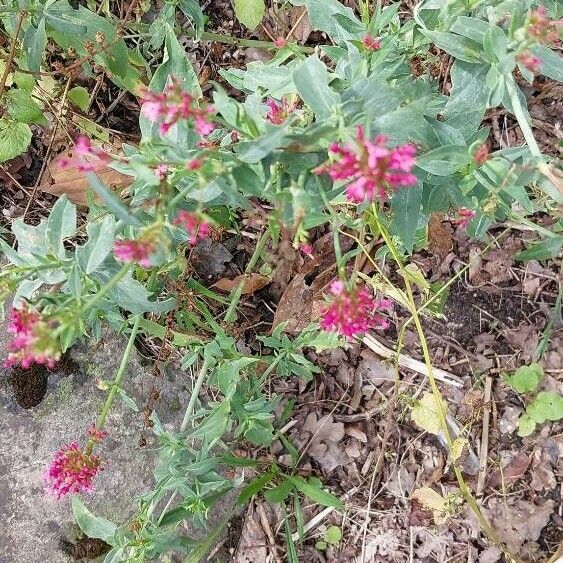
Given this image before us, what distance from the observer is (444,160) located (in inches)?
66.9

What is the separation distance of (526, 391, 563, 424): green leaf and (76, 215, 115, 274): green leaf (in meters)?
1.85

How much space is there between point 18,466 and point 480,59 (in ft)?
6.94

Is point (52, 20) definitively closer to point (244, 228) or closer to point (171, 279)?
point (171, 279)

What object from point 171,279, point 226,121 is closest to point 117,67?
point 171,279

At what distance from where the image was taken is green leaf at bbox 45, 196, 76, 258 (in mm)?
1663

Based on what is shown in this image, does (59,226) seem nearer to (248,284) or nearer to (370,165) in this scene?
(370,165)

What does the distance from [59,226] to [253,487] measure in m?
1.30

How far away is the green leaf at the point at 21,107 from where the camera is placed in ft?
8.77

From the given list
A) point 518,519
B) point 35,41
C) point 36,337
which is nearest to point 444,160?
point 36,337

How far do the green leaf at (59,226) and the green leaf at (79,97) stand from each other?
135 centimetres

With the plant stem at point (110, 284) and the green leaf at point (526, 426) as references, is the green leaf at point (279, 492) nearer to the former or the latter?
the green leaf at point (526, 426)

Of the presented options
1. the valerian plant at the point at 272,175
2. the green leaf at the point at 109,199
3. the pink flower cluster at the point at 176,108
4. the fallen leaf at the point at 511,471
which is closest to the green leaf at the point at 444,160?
the valerian plant at the point at 272,175

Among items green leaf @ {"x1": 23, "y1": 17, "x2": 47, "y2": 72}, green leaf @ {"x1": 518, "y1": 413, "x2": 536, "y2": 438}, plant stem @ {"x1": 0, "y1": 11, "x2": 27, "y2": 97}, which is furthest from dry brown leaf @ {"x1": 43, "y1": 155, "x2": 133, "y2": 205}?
green leaf @ {"x1": 518, "y1": 413, "x2": 536, "y2": 438}

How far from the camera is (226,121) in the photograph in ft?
4.93
